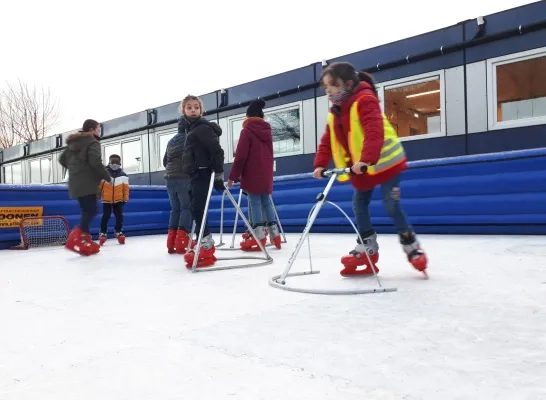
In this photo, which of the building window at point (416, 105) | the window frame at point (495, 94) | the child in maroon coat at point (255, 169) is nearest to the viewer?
the child in maroon coat at point (255, 169)

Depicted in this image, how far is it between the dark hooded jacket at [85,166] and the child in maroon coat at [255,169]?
4.29 ft

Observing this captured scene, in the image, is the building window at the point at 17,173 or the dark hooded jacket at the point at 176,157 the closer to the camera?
the dark hooded jacket at the point at 176,157

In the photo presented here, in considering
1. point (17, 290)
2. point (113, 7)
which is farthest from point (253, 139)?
point (113, 7)

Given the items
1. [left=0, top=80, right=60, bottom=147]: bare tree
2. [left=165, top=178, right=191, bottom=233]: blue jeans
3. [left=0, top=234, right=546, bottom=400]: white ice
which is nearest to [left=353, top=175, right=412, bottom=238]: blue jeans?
[left=0, top=234, right=546, bottom=400]: white ice

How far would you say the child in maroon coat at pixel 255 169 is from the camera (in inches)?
168

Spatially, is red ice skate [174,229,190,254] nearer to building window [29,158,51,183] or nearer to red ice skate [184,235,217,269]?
red ice skate [184,235,217,269]

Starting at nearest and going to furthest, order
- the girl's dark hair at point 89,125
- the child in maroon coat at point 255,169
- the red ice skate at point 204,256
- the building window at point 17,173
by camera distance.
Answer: the red ice skate at point 204,256
the child in maroon coat at point 255,169
the girl's dark hair at point 89,125
the building window at point 17,173

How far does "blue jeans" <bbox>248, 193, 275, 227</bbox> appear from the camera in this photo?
13.9ft

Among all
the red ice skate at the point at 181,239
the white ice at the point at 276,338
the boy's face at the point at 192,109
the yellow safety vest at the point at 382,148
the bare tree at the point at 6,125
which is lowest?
the white ice at the point at 276,338

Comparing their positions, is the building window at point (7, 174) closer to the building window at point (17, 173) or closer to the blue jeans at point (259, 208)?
the building window at point (17, 173)

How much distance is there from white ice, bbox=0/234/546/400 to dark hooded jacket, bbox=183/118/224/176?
0.84 m

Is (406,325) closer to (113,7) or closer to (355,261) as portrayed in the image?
(355,261)

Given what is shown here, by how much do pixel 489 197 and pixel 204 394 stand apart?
4694 mm

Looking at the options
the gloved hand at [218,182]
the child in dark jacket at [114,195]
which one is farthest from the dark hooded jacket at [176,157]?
the child in dark jacket at [114,195]
